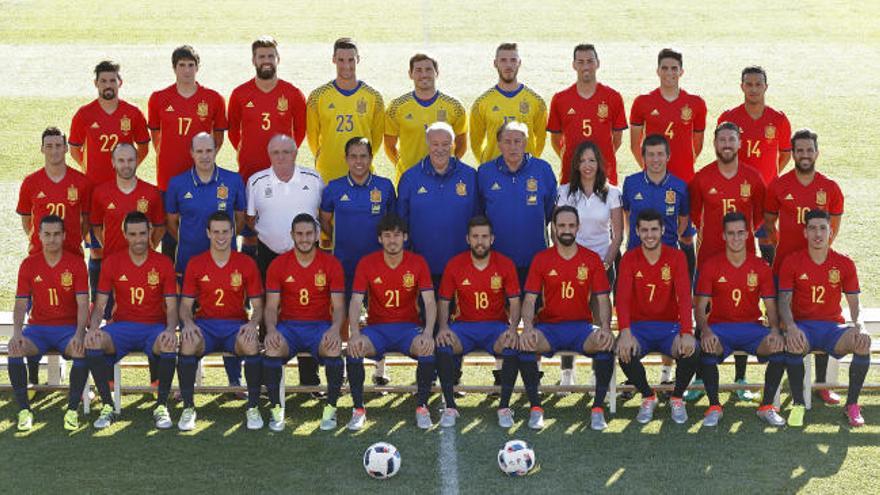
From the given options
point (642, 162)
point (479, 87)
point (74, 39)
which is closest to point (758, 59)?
point (479, 87)

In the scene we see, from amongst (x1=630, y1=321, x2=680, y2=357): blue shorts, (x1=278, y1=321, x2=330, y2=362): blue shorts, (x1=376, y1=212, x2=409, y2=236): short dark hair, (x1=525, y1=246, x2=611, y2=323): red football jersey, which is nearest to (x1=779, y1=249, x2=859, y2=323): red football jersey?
(x1=630, y1=321, x2=680, y2=357): blue shorts

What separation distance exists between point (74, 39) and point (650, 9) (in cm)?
1374

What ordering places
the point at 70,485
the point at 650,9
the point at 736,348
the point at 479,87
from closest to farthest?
the point at 70,485
the point at 736,348
the point at 479,87
the point at 650,9

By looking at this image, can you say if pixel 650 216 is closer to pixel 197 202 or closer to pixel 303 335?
pixel 303 335

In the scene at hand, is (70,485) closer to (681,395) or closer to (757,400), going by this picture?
(681,395)

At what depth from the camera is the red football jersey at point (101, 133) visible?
9789 millimetres

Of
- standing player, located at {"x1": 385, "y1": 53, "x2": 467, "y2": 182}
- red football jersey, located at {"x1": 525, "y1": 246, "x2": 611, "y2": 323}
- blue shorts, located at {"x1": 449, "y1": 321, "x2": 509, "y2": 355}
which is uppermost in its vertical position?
standing player, located at {"x1": 385, "y1": 53, "x2": 467, "y2": 182}

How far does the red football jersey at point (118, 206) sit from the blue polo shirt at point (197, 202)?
11cm

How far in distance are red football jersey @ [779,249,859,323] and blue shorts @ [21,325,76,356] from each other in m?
5.01

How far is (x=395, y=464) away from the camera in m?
7.67

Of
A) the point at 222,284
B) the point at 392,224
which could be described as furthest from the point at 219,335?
the point at 392,224

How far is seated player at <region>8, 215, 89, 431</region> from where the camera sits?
28.3 feet

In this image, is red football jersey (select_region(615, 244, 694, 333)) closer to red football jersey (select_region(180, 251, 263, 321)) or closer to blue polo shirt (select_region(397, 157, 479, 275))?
blue polo shirt (select_region(397, 157, 479, 275))

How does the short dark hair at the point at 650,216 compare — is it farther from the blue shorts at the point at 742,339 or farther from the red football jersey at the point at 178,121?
the red football jersey at the point at 178,121
